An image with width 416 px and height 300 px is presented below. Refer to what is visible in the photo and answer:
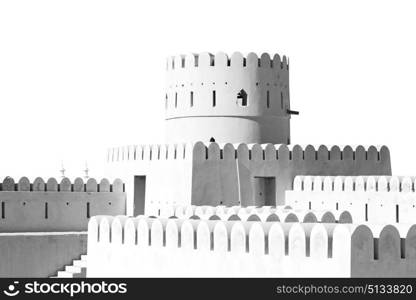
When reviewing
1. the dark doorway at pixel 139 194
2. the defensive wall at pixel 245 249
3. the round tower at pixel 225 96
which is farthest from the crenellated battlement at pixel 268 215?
the round tower at pixel 225 96

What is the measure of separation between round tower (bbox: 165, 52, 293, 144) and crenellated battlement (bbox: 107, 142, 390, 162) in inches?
80.9

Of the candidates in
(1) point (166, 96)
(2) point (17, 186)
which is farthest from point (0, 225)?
(1) point (166, 96)

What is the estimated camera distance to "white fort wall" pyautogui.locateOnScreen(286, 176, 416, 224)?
133ft

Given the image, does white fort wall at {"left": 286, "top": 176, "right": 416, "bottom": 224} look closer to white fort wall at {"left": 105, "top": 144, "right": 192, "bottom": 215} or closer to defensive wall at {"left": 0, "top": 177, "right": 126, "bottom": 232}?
white fort wall at {"left": 105, "top": 144, "right": 192, "bottom": 215}

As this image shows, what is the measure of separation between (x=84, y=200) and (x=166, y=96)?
193 inches

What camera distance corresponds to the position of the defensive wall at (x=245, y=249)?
91.4 ft

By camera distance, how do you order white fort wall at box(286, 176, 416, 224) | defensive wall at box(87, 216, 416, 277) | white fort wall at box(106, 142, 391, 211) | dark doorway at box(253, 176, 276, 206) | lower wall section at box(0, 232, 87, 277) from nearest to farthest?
defensive wall at box(87, 216, 416, 277)
white fort wall at box(286, 176, 416, 224)
lower wall section at box(0, 232, 87, 277)
white fort wall at box(106, 142, 391, 211)
dark doorway at box(253, 176, 276, 206)

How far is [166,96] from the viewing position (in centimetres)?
4891

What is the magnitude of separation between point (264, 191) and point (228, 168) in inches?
75.9

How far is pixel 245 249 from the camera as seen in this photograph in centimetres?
3055

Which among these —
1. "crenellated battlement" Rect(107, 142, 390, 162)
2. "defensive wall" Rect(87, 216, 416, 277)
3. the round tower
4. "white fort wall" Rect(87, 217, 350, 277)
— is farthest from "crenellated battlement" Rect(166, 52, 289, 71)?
"defensive wall" Rect(87, 216, 416, 277)

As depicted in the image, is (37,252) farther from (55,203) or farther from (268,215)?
(268,215)

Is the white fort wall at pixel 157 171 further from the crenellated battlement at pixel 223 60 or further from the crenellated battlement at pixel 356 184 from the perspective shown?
the crenellated battlement at pixel 356 184

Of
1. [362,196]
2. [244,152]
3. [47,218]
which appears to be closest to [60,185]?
[47,218]
